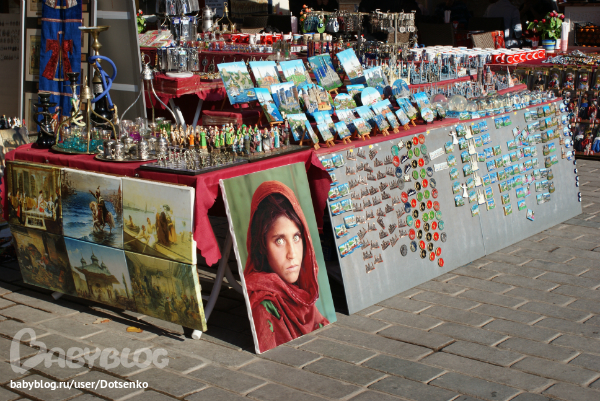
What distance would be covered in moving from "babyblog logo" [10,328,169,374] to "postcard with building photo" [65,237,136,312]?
378 millimetres

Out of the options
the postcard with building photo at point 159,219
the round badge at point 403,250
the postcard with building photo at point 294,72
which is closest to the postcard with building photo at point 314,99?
the postcard with building photo at point 294,72

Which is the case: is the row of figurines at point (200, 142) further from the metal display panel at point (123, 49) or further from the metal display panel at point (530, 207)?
the metal display panel at point (530, 207)

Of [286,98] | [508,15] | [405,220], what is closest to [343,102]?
[286,98]

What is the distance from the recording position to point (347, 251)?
4.61 meters

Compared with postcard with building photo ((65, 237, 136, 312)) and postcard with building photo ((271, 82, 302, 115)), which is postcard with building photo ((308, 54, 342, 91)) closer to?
postcard with building photo ((271, 82, 302, 115))

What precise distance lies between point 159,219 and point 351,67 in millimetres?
2570

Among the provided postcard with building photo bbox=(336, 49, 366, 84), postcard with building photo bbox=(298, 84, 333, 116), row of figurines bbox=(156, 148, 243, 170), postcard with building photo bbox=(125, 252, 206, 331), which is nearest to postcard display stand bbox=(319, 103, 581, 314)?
postcard with building photo bbox=(298, 84, 333, 116)

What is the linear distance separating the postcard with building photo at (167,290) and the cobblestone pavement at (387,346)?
187 mm

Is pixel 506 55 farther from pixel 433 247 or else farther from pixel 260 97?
pixel 260 97

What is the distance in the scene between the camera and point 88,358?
13.1ft

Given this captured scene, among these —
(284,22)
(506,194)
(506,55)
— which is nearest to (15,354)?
(506,194)

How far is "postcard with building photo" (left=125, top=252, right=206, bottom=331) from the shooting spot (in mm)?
3984

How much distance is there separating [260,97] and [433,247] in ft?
5.73

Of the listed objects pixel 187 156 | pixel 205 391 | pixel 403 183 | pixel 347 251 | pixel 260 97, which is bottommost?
pixel 205 391
